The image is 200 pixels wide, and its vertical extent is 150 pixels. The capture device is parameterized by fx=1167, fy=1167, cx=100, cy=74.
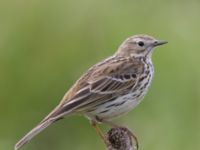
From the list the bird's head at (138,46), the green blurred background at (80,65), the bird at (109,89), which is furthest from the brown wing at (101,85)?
the green blurred background at (80,65)

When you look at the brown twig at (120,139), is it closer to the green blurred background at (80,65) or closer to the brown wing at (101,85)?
the brown wing at (101,85)

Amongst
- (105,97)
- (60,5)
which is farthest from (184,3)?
(105,97)

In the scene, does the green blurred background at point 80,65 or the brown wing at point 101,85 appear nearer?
the brown wing at point 101,85

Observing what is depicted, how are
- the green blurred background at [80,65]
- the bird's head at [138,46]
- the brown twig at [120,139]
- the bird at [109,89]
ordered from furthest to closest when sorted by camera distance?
the green blurred background at [80,65], the bird's head at [138,46], the bird at [109,89], the brown twig at [120,139]

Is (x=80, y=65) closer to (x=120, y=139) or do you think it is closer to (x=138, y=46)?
(x=138, y=46)

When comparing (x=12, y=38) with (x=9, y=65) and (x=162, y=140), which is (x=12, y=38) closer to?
(x=9, y=65)

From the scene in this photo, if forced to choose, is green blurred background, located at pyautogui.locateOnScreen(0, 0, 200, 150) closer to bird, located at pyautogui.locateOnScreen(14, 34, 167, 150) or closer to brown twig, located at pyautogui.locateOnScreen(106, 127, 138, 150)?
bird, located at pyautogui.locateOnScreen(14, 34, 167, 150)

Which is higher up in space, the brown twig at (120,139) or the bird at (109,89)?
the bird at (109,89)

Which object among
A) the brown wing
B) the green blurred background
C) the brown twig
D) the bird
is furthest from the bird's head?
the brown twig
